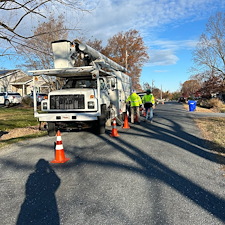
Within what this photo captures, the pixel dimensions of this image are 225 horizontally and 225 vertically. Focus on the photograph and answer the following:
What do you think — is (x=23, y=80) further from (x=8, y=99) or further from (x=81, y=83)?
→ (x=81, y=83)

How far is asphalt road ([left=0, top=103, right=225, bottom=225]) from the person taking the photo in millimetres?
3188

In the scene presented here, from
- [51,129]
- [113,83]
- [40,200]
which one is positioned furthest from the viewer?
[113,83]

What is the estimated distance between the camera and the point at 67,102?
343 inches

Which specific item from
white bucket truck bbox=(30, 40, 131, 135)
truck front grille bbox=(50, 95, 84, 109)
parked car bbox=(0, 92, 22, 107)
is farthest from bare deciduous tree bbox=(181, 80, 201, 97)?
truck front grille bbox=(50, 95, 84, 109)

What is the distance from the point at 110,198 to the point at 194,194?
139 centimetres

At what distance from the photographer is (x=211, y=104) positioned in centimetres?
3200

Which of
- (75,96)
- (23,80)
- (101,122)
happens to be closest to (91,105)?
(75,96)

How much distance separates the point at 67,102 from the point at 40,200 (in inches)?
210

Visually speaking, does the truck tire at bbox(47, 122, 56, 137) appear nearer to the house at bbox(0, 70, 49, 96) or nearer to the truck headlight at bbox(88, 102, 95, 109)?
the truck headlight at bbox(88, 102, 95, 109)

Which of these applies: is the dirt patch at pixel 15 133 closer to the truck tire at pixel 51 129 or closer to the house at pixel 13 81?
the truck tire at pixel 51 129

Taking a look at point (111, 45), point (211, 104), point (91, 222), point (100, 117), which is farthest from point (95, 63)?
point (111, 45)

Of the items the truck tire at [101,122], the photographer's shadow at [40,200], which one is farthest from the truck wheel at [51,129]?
the photographer's shadow at [40,200]

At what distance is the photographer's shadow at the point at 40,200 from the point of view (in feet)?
10.3

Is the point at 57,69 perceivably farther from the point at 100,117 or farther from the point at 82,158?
the point at 82,158
